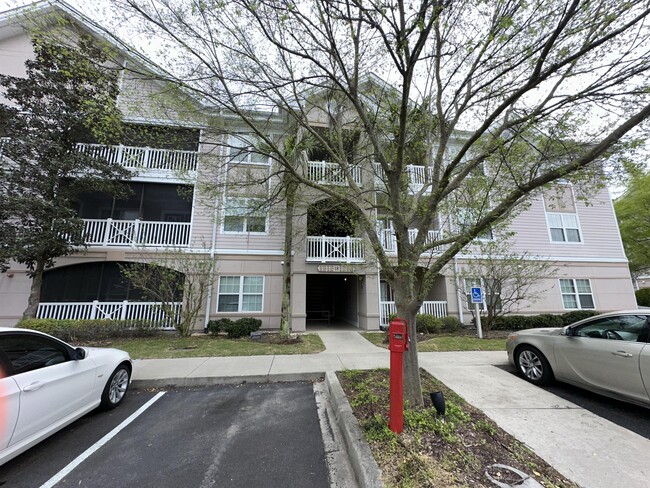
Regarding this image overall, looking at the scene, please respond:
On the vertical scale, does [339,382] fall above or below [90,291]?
below

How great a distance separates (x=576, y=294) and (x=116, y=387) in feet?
61.5

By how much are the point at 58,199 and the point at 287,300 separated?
8.66 m

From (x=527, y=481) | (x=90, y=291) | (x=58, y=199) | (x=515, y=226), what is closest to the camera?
(x=527, y=481)

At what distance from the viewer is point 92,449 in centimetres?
329

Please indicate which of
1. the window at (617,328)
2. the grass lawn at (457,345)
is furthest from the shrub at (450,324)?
the window at (617,328)

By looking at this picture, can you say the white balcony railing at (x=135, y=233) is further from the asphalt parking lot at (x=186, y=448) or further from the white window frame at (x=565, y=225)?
the white window frame at (x=565, y=225)

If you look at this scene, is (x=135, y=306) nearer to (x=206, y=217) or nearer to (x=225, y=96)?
(x=206, y=217)

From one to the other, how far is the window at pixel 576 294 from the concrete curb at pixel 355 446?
1503 cm

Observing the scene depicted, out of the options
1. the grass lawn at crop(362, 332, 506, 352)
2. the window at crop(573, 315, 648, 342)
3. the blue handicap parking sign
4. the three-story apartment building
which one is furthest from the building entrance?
the window at crop(573, 315, 648, 342)

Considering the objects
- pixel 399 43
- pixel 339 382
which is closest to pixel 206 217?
pixel 339 382

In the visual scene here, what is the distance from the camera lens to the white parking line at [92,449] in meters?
2.75

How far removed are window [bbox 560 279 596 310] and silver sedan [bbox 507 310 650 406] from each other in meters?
11.3

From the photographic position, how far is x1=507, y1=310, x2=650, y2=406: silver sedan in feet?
12.8

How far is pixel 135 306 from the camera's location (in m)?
10.8
